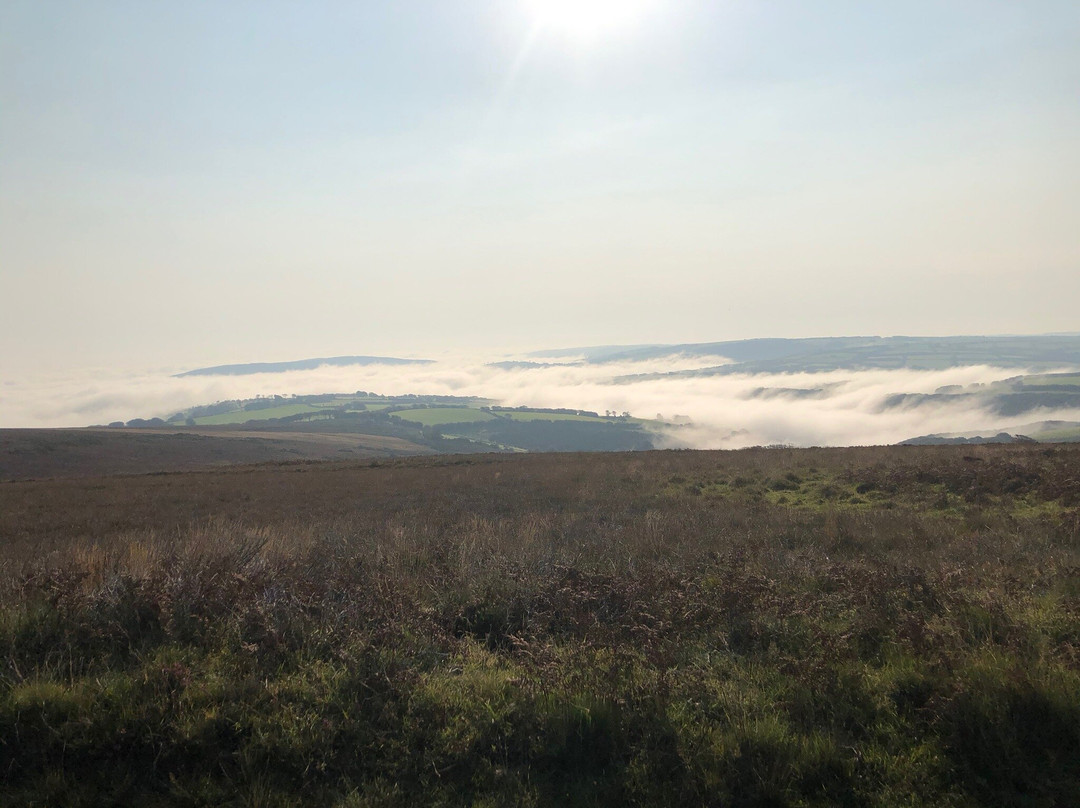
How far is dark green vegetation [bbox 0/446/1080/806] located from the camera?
181 inches

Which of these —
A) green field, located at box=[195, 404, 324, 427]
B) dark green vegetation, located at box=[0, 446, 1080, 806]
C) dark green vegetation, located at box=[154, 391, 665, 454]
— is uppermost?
green field, located at box=[195, 404, 324, 427]

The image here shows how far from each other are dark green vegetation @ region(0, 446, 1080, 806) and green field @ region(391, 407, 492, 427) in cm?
13770

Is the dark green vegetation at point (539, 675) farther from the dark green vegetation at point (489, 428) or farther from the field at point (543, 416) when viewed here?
the field at point (543, 416)

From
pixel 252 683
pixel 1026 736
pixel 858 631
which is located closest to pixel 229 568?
pixel 252 683

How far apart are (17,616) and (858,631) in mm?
8579

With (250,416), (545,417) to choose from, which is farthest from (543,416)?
(250,416)

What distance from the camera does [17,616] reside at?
619 centimetres

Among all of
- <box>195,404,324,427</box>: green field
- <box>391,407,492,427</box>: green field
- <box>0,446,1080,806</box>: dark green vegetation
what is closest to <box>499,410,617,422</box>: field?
<box>391,407,492,427</box>: green field

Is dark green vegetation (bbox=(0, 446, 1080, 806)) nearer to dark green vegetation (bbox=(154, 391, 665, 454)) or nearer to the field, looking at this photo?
dark green vegetation (bbox=(154, 391, 665, 454))

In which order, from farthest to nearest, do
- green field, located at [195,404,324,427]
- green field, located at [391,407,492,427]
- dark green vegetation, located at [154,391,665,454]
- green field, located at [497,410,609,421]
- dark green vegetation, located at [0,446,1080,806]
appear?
1. green field, located at [195,404,324,427]
2. green field, located at [391,407,492,427]
3. green field, located at [497,410,609,421]
4. dark green vegetation, located at [154,391,665,454]
5. dark green vegetation, located at [0,446,1080,806]

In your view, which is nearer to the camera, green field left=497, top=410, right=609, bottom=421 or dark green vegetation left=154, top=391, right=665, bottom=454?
dark green vegetation left=154, top=391, right=665, bottom=454

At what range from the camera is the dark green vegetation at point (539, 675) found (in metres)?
4.61

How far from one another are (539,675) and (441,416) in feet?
→ 511

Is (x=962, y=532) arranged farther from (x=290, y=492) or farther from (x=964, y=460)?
(x=290, y=492)
